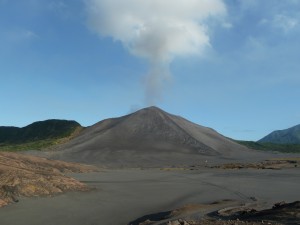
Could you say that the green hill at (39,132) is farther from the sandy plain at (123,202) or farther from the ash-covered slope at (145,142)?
the sandy plain at (123,202)

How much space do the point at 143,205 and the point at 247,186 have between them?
36.5 ft

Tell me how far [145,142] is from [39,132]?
41074mm

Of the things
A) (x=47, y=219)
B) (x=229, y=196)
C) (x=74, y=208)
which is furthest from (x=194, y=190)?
(x=47, y=219)

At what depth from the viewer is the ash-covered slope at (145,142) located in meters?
79.3

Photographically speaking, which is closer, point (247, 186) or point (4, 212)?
point (4, 212)

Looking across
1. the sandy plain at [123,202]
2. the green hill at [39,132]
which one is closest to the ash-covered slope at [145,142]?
the green hill at [39,132]

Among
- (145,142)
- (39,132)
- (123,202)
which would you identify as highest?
(39,132)

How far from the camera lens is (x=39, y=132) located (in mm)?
120875

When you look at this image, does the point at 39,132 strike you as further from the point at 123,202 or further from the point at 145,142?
the point at 123,202

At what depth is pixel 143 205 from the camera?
20.1m

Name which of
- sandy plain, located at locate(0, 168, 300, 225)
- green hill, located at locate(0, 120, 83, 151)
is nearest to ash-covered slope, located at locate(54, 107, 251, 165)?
green hill, located at locate(0, 120, 83, 151)

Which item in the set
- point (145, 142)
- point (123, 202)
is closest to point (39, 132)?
point (145, 142)

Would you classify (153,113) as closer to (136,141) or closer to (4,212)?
(136,141)

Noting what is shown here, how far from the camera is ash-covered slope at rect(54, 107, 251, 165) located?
79.3 meters
